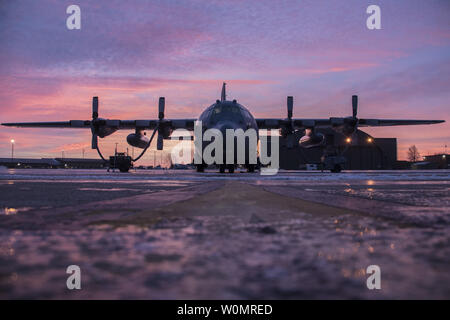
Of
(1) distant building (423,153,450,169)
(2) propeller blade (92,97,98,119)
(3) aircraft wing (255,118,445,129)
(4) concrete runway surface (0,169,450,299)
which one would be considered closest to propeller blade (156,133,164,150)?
(2) propeller blade (92,97,98,119)

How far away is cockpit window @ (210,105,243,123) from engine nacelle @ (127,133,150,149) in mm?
9524

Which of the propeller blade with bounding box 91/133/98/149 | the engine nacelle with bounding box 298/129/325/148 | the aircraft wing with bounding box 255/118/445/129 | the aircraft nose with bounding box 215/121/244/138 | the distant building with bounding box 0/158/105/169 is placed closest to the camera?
the aircraft nose with bounding box 215/121/244/138

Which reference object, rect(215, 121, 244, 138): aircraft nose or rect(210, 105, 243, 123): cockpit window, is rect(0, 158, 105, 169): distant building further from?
rect(215, 121, 244, 138): aircraft nose

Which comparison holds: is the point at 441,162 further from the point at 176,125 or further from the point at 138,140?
the point at 138,140

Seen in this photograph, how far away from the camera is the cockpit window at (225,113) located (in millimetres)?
20531

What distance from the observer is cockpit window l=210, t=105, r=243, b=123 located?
20.5 metres

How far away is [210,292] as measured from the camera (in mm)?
1091

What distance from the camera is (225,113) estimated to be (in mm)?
20828

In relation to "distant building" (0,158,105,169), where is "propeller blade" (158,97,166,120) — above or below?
above

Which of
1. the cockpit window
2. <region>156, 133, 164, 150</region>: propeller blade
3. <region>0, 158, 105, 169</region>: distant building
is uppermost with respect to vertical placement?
the cockpit window

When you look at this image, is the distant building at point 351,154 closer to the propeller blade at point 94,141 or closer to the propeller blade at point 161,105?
the propeller blade at point 161,105

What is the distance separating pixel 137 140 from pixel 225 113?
10401mm

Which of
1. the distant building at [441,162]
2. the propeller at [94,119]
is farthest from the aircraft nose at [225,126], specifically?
the distant building at [441,162]
